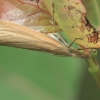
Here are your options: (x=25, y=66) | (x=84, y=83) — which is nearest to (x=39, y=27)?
(x=25, y=66)

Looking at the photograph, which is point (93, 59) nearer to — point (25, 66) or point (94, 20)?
point (94, 20)

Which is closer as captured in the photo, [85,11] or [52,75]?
[85,11]

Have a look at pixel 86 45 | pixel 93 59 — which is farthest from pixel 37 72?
pixel 86 45

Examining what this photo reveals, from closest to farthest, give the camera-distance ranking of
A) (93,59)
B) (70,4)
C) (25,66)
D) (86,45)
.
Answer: (70,4) < (86,45) < (93,59) < (25,66)

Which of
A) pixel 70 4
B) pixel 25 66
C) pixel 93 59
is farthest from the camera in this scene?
pixel 25 66

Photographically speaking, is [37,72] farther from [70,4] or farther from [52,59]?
[70,4]

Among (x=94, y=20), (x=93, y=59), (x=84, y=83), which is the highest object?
(x=94, y=20)

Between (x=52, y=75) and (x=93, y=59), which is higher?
(x=93, y=59)
